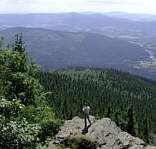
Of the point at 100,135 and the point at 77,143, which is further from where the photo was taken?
the point at 100,135

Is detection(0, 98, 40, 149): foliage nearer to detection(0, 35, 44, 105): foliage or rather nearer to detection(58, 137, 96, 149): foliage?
detection(58, 137, 96, 149): foliage

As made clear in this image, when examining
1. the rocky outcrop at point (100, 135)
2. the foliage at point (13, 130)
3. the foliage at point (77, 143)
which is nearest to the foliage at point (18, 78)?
the rocky outcrop at point (100, 135)

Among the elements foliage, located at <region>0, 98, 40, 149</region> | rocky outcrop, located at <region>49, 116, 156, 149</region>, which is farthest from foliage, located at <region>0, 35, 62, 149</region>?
rocky outcrop, located at <region>49, 116, 156, 149</region>

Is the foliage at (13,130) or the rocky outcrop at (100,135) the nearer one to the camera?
the foliage at (13,130)

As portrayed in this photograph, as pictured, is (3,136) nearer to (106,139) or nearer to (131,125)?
(106,139)

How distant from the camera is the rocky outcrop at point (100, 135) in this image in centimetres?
2600

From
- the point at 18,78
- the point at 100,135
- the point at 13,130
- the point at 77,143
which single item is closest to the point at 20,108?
the point at 13,130

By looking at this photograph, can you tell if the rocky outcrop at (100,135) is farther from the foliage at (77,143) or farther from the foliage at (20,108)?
the foliage at (20,108)

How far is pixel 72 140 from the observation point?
81.5 ft

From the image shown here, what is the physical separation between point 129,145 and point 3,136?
21957 mm

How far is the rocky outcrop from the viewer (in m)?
26.0

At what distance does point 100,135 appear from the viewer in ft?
91.1

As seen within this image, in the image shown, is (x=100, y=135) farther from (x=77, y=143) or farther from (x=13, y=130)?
(x=13, y=130)

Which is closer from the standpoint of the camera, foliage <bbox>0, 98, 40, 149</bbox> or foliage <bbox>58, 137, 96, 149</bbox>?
foliage <bbox>0, 98, 40, 149</bbox>
